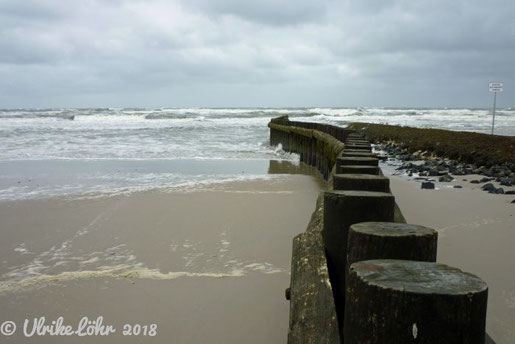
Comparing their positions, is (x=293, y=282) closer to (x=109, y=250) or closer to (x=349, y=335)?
(x=349, y=335)

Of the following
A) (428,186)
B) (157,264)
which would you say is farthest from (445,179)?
(157,264)

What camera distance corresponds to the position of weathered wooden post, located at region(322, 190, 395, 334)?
237cm

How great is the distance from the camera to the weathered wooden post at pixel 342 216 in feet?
7.76

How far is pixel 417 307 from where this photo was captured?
1.18m

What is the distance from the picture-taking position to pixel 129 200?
759cm

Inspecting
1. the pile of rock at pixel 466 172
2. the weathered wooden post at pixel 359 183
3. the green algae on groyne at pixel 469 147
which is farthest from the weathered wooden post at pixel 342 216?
the green algae on groyne at pixel 469 147

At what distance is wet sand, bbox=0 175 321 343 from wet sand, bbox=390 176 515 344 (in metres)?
1.37

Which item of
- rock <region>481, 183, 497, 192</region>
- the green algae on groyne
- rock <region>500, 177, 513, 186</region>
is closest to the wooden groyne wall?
rock <region>481, 183, 497, 192</region>

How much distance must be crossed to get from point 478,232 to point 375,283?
4.36 m

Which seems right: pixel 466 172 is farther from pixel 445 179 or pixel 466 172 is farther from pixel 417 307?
pixel 417 307

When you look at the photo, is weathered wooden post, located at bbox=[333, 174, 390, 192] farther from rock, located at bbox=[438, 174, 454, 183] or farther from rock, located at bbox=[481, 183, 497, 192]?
rock, located at bbox=[438, 174, 454, 183]

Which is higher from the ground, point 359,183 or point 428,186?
point 359,183

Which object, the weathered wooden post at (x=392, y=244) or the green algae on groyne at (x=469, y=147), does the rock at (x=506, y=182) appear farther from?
the weathered wooden post at (x=392, y=244)

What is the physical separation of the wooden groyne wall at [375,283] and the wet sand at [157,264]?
0.84 metres
